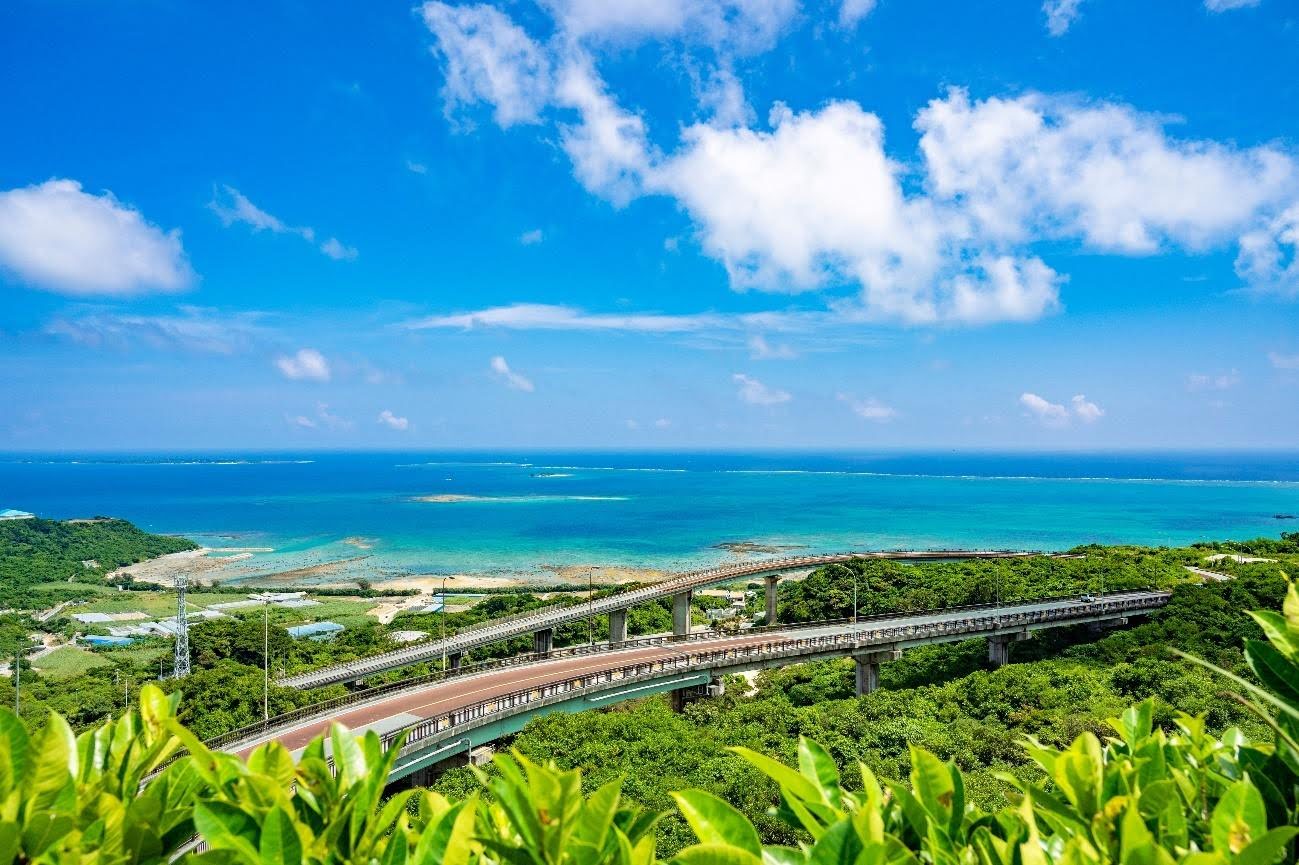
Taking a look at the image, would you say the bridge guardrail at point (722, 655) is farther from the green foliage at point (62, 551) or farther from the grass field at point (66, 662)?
the green foliage at point (62, 551)

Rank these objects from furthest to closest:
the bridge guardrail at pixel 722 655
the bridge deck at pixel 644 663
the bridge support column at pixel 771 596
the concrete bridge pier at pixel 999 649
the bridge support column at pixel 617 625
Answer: the bridge support column at pixel 771 596 → the bridge support column at pixel 617 625 → the concrete bridge pier at pixel 999 649 → the bridge deck at pixel 644 663 → the bridge guardrail at pixel 722 655

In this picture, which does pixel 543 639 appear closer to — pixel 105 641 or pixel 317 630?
pixel 317 630

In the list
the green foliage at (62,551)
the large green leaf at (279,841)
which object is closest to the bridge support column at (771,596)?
the large green leaf at (279,841)

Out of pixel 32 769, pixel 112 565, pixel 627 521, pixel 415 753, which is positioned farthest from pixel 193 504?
pixel 32 769

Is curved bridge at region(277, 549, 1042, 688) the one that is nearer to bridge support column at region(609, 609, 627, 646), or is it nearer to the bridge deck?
bridge support column at region(609, 609, 627, 646)

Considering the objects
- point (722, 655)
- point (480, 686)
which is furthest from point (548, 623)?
point (722, 655)

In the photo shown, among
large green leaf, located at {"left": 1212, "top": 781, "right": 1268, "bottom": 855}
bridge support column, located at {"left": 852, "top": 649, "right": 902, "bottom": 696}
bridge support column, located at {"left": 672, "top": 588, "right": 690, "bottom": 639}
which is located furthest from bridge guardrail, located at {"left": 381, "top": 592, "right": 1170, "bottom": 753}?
large green leaf, located at {"left": 1212, "top": 781, "right": 1268, "bottom": 855}
